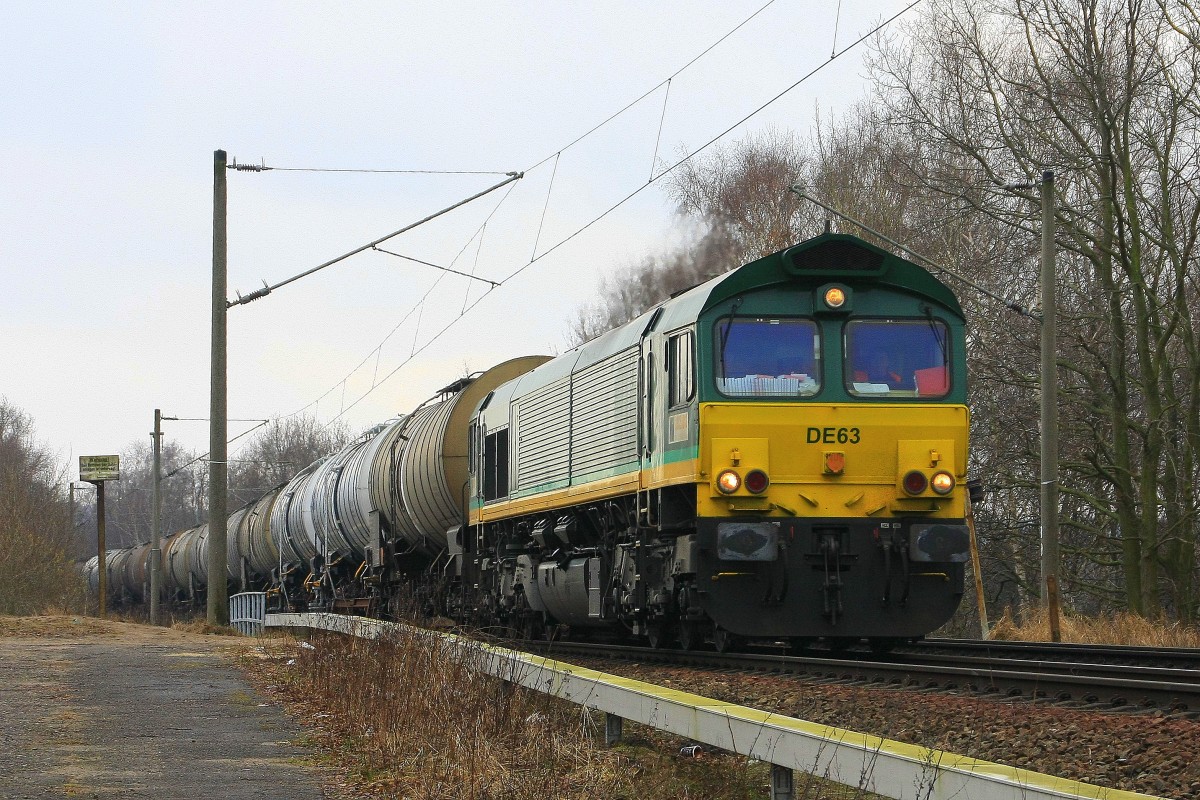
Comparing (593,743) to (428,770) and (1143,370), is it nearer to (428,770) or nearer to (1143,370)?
(428,770)

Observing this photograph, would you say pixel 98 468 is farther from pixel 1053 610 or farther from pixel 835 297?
pixel 835 297

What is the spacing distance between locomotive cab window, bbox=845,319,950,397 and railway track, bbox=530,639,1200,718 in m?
→ 2.27

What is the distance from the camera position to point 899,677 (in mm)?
10914

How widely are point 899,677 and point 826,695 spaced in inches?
47.4

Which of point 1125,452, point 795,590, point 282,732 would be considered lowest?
point 282,732

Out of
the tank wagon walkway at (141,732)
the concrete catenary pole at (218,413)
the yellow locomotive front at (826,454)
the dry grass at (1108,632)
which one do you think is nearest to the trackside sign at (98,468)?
the concrete catenary pole at (218,413)

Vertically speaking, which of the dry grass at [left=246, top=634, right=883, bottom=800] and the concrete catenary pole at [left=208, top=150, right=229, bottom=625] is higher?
the concrete catenary pole at [left=208, top=150, right=229, bottom=625]

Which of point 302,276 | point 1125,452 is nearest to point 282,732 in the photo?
point 302,276

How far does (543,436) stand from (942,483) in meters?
5.99

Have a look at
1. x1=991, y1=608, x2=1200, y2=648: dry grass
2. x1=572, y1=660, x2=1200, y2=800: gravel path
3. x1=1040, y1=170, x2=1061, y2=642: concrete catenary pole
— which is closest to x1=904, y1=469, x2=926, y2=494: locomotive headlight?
x1=572, y1=660, x2=1200, y2=800: gravel path

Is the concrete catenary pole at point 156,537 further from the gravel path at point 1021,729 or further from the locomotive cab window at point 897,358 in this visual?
the gravel path at point 1021,729

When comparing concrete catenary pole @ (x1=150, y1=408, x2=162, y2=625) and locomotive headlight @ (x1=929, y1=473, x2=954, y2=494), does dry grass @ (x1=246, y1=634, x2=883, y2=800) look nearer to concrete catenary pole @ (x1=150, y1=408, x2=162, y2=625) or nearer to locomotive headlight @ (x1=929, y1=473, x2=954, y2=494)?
locomotive headlight @ (x1=929, y1=473, x2=954, y2=494)

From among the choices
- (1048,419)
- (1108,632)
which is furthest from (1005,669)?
(1048,419)

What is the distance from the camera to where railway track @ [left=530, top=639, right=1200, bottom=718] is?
914 cm
